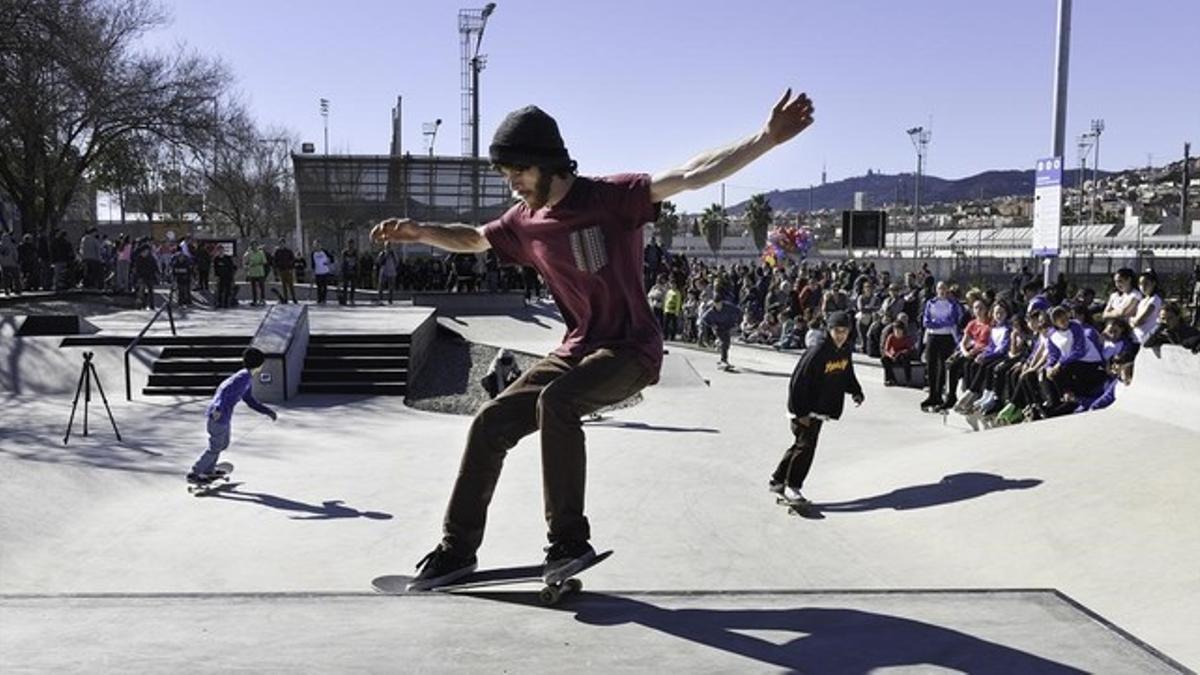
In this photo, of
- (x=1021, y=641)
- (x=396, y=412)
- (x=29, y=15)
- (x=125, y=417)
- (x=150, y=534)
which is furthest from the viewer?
(x=29, y=15)

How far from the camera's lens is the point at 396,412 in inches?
592

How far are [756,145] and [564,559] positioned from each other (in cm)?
179

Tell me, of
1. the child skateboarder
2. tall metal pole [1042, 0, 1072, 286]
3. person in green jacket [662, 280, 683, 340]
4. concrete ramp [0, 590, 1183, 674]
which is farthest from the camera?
person in green jacket [662, 280, 683, 340]

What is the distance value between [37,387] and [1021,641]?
653 inches

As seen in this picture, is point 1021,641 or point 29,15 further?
point 29,15

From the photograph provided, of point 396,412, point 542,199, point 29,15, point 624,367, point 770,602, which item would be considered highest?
point 29,15

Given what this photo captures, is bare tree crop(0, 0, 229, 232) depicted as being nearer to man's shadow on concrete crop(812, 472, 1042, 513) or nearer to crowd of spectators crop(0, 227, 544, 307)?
crowd of spectators crop(0, 227, 544, 307)

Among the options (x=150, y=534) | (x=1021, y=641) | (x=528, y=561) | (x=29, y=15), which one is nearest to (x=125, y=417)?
(x=150, y=534)

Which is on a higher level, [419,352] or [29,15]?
A: [29,15]

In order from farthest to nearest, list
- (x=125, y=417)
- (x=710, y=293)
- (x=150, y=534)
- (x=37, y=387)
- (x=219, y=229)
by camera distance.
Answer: (x=219, y=229) → (x=710, y=293) → (x=37, y=387) → (x=125, y=417) → (x=150, y=534)

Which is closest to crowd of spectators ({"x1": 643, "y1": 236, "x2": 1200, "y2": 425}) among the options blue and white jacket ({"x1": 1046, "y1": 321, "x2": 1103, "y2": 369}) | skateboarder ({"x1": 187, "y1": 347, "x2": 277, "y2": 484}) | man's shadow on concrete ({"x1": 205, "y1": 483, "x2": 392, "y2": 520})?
blue and white jacket ({"x1": 1046, "y1": 321, "x2": 1103, "y2": 369})

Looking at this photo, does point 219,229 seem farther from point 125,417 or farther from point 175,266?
point 125,417

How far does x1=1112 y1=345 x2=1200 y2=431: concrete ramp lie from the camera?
8.92m

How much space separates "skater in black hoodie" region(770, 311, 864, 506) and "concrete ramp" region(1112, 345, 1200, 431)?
2.96 meters
